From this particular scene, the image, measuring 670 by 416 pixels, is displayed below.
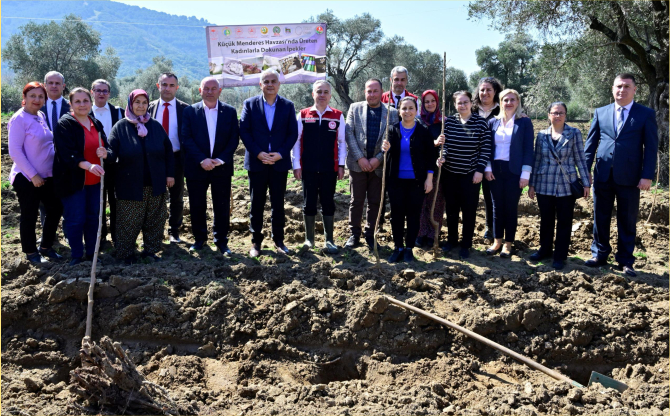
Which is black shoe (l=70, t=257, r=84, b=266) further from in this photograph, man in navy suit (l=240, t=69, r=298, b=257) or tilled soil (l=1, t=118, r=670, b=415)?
man in navy suit (l=240, t=69, r=298, b=257)

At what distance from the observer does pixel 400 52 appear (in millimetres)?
25156

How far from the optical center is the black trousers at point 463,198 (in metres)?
5.84

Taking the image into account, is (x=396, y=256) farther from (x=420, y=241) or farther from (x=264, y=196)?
(x=264, y=196)

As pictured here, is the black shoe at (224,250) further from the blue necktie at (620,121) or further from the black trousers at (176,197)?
the blue necktie at (620,121)

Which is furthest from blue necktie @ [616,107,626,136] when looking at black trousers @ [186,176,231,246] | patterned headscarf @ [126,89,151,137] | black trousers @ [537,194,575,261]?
patterned headscarf @ [126,89,151,137]

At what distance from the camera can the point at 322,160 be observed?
5832 mm

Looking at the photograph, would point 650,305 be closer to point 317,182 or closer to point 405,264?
point 405,264

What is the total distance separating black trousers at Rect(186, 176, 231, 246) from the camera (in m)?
5.80

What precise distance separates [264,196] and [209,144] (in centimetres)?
87

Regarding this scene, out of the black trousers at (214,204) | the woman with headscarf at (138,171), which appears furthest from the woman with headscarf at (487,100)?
the woman with headscarf at (138,171)

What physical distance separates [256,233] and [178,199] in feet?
3.89

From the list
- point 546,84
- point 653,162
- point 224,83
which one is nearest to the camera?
Result: point 653,162

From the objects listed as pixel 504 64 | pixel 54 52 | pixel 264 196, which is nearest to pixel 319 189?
pixel 264 196

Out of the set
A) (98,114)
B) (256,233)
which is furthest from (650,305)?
(98,114)
